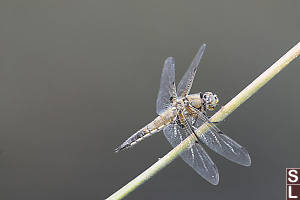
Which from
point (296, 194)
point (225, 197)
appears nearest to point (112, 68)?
point (225, 197)

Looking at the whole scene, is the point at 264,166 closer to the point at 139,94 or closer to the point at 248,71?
the point at 248,71

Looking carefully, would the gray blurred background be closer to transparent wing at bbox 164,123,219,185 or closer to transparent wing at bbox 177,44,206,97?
transparent wing at bbox 177,44,206,97

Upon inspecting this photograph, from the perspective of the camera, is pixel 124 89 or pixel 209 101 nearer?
pixel 209 101

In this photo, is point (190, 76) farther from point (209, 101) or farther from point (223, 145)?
point (223, 145)

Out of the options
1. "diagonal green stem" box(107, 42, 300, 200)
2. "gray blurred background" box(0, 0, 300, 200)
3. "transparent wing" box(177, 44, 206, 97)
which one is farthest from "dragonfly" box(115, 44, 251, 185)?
"gray blurred background" box(0, 0, 300, 200)

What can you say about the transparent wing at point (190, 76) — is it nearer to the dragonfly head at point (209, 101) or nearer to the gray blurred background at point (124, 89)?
the dragonfly head at point (209, 101)

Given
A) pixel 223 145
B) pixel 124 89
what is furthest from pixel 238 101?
pixel 124 89

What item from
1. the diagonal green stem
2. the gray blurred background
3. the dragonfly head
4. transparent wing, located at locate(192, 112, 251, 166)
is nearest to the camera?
the diagonal green stem
